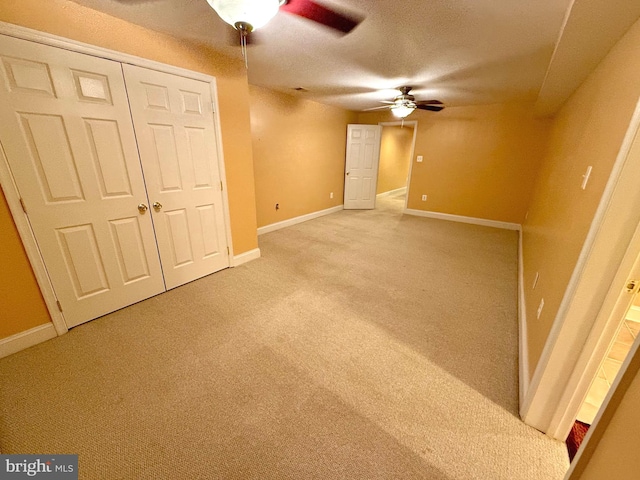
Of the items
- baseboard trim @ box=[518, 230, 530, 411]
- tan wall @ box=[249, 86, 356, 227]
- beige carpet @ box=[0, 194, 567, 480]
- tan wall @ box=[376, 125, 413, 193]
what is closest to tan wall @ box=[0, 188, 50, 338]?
beige carpet @ box=[0, 194, 567, 480]

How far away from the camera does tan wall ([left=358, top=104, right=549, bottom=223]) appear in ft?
14.6

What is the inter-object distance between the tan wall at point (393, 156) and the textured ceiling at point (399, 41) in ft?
13.9

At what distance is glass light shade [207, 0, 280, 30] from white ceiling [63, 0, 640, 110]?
0.66 metres

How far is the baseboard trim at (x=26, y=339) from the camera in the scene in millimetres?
1690

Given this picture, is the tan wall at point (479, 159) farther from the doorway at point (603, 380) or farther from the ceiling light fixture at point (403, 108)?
the doorway at point (603, 380)

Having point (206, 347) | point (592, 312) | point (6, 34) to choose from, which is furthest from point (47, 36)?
point (592, 312)

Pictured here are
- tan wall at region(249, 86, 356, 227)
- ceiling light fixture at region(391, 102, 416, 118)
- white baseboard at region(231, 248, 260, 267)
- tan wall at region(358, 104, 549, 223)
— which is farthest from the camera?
tan wall at region(358, 104, 549, 223)

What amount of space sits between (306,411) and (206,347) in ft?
2.89

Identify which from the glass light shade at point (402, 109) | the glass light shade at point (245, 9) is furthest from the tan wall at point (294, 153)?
the glass light shade at point (245, 9)

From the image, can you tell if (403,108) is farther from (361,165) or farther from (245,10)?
(245,10)

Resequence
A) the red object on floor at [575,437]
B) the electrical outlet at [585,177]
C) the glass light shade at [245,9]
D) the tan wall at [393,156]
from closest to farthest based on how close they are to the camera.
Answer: the glass light shade at [245,9] → the red object on floor at [575,437] → the electrical outlet at [585,177] → the tan wall at [393,156]

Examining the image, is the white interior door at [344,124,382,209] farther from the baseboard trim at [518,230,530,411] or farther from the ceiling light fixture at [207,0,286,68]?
the ceiling light fixture at [207,0,286,68]

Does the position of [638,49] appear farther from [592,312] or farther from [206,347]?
[206,347]

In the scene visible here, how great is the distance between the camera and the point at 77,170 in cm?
181
